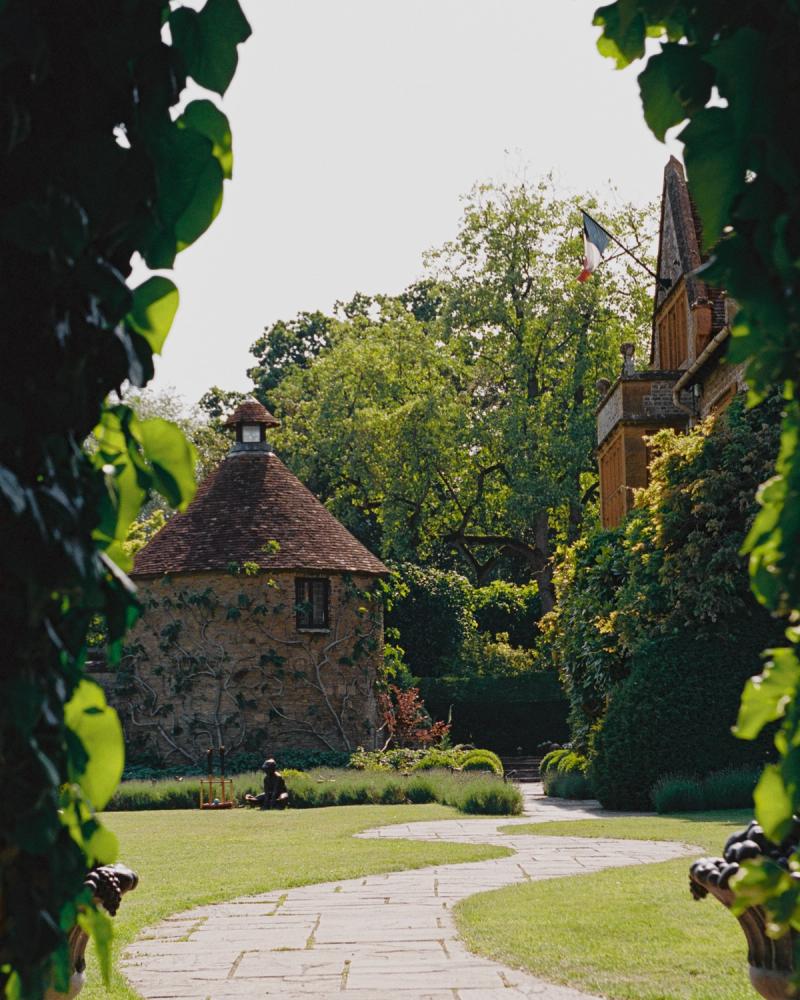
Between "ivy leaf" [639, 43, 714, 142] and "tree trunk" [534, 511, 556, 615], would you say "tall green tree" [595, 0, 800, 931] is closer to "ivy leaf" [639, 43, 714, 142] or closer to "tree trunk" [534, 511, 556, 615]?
"ivy leaf" [639, 43, 714, 142]

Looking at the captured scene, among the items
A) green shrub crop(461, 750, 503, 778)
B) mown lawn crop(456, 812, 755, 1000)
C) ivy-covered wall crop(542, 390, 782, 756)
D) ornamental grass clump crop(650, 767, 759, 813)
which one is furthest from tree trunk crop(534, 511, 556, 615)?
mown lawn crop(456, 812, 755, 1000)

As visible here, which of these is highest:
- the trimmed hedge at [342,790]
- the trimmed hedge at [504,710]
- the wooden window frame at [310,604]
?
the wooden window frame at [310,604]

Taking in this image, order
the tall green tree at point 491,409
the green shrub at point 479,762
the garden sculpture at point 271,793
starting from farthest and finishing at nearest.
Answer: the tall green tree at point 491,409
the green shrub at point 479,762
the garden sculpture at point 271,793

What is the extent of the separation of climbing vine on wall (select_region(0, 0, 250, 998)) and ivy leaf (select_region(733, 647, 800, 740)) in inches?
38.3

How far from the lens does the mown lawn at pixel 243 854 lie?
35.2 ft

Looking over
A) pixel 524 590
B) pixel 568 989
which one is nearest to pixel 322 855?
pixel 568 989

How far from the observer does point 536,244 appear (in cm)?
4391

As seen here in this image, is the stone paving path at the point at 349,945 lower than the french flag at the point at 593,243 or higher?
lower

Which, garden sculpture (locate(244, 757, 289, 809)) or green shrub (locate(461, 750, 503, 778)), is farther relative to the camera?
green shrub (locate(461, 750, 503, 778))

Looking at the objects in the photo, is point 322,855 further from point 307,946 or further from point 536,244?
point 536,244

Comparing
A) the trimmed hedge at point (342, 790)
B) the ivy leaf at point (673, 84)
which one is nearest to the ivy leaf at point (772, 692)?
the ivy leaf at point (673, 84)

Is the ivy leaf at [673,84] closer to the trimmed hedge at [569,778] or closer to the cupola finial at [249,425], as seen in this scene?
the trimmed hedge at [569,778]

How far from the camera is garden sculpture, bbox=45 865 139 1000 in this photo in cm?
517

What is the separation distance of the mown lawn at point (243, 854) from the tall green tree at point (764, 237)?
5710mm
